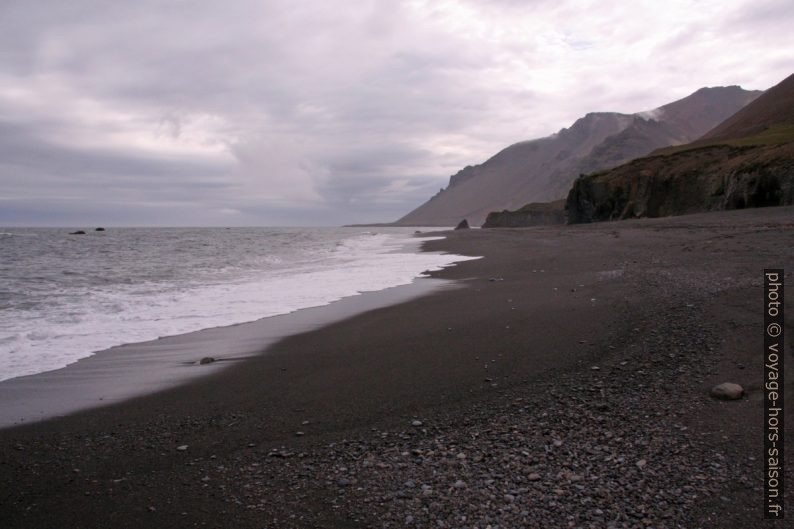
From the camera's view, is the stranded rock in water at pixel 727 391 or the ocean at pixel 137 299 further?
the ocean at pixel 137 299

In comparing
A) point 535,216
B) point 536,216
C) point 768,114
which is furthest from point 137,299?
point 535,216

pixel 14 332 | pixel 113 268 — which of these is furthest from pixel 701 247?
pixel 113 268

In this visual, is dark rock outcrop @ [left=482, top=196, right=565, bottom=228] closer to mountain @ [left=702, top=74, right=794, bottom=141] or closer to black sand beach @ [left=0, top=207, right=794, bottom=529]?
mountain @ [left=702, top=74, right=794, bottom=141]

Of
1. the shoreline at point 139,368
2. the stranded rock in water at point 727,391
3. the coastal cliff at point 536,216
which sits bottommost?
the shoreline at point 139,368

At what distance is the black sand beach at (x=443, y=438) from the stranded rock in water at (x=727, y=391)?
0.07m

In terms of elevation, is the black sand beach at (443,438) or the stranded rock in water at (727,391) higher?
the stranded rock in water at (727,391)

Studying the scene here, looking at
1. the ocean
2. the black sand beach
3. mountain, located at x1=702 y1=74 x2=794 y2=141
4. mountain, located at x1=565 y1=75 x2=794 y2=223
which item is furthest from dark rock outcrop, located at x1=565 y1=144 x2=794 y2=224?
the black sand beach

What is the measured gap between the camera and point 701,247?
1498cm

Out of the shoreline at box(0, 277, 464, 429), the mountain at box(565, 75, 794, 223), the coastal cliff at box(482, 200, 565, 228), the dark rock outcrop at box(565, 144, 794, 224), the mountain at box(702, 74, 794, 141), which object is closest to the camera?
the shoreline at box(0, 277, 464, 429)

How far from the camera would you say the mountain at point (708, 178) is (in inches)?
1209

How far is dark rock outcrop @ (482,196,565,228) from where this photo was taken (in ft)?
318

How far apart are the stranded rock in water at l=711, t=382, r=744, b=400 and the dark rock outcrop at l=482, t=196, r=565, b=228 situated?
304ft

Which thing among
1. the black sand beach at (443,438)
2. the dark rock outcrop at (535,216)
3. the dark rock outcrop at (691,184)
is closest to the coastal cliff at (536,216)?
the dark rock outcrop at (535,216)

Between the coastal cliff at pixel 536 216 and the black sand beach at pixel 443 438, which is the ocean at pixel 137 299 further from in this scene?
the coastal cliff at pixel 536 216
